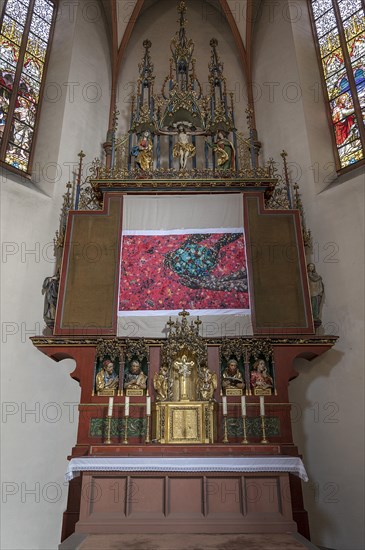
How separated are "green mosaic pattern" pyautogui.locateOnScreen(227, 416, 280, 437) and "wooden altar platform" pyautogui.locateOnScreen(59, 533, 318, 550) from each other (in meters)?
2.28

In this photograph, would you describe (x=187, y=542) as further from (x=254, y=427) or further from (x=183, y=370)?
(x=183, y=370)

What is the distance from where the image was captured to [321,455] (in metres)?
7.95

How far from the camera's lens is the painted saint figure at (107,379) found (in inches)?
308

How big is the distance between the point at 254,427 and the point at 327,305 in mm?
2509

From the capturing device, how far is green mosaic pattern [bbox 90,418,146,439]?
24.9ft

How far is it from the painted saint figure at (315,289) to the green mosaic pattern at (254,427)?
188cm

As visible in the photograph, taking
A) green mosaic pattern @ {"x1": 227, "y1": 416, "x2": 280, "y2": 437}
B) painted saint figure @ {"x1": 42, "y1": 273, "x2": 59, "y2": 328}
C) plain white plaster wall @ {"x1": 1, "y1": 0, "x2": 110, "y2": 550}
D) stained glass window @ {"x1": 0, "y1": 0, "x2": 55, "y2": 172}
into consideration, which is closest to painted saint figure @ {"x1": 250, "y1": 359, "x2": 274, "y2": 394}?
green mosaic pattern @ {"x1": 227, "y1": 416, "x2": 280, "y2": 437}

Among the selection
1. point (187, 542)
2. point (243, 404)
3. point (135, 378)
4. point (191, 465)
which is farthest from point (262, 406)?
point (187, 542)

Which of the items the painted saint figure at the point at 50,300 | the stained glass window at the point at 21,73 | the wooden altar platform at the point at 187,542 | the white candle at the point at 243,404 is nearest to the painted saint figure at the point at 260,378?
the white candle at the point at 243,404

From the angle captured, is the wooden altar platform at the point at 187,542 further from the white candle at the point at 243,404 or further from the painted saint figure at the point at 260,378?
the painted saint figure at the point at 260,378

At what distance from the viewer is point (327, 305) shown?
8.62 metres

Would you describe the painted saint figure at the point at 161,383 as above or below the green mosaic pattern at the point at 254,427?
above

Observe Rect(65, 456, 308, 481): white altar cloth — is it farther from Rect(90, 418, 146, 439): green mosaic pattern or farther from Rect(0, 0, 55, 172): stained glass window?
Rect(0, 0, 55, 172): stained glass window

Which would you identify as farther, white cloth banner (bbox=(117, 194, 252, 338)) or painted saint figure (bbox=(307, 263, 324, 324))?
painted saint figure (bbox=(307, 263, 324, 324))
